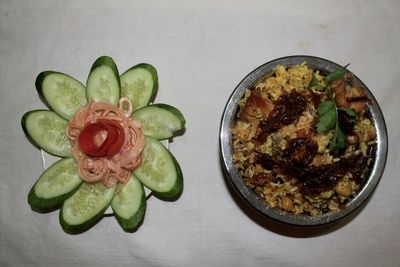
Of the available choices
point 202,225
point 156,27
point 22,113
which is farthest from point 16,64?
point 202,225

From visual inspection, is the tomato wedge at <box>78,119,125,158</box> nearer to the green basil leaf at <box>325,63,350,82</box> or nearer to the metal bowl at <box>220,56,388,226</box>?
the metal bowl at <box>220,56,388,226</box>

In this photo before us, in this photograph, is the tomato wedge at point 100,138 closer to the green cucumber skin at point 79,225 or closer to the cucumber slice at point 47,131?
the cucumber slice at point 47,131

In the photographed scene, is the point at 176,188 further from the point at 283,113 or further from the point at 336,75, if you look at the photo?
the point at 336,75

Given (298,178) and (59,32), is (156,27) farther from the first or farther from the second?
(298,178)

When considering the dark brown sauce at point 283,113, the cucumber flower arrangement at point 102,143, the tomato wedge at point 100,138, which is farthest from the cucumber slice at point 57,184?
the dark brown sauce at point 283,113

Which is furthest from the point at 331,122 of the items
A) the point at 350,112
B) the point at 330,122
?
the point at 350,112

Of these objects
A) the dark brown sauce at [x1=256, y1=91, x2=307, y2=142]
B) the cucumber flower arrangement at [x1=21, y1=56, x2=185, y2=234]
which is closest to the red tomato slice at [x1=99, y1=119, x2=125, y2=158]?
the cucumber flower arrangement at [x1=21, y1=56, x2=185, y2=234]

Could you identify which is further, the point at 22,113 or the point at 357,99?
the point at 22,113

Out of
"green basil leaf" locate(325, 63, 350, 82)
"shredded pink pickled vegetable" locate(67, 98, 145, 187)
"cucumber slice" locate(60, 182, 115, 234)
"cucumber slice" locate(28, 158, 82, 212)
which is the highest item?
"green basil leaf" locate(325, 63, 350, 82)
